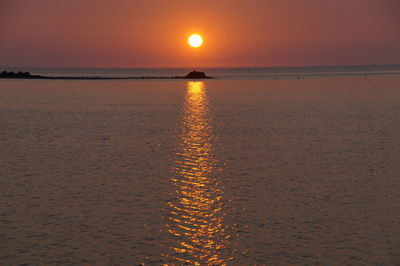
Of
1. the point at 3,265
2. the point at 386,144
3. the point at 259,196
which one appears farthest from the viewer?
the point at 386,144

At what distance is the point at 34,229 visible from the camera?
1906cm

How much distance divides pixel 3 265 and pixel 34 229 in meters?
3.54

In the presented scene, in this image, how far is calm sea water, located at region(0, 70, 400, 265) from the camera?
16.8m

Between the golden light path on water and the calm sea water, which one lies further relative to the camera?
the calm sea water

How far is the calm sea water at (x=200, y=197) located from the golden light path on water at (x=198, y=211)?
0.06m

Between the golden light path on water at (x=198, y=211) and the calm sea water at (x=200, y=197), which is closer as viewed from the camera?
the golden light path on water at (x=198, y=211)

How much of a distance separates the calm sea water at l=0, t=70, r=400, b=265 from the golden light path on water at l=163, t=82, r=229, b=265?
0.06m

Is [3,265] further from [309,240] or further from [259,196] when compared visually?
[259,196]

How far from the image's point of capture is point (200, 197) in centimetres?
2356

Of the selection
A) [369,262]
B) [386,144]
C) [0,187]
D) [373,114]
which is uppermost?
[373,114]

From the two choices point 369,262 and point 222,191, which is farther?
point 222,191

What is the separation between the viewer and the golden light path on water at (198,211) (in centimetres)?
1658

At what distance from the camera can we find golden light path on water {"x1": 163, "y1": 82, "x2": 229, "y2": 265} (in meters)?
16.6

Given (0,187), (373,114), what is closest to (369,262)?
(0,187)
